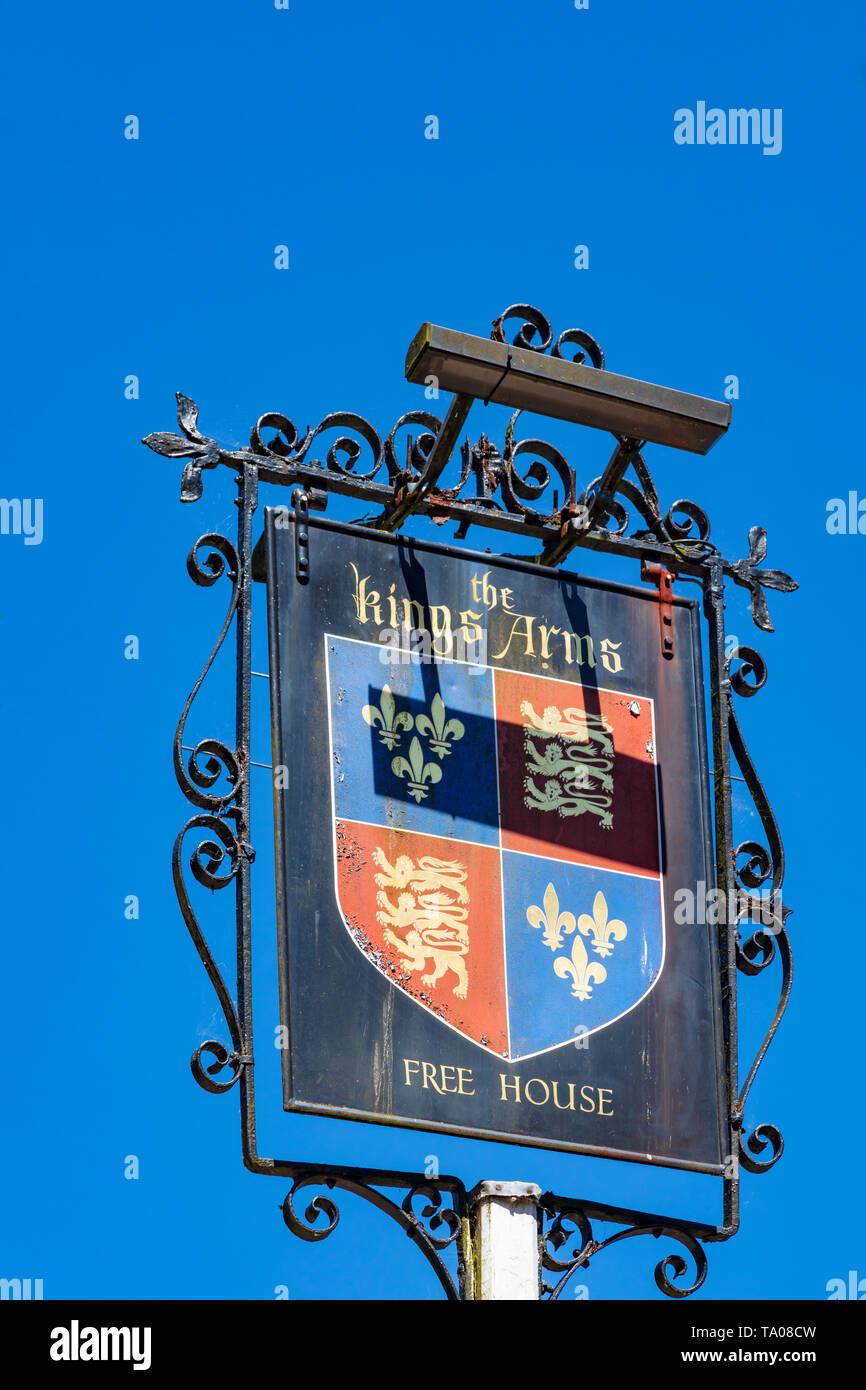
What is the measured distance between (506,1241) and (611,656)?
2579 millimetres

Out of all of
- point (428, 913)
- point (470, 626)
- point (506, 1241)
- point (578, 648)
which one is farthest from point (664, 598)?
point (506, 1241)

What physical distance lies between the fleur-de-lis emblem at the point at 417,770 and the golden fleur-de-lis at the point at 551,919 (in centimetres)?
61

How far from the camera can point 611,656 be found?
453 inches

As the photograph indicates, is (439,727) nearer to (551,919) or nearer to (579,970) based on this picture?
(551,919)

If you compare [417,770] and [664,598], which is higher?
[664,598]

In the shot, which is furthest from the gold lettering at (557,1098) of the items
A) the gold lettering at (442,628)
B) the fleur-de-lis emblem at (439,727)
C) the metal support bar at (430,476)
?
the metal support bar at (430,476)

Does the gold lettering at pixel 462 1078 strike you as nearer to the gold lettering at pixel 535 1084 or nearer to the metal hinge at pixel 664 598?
the gold lettering at pixel 535 1084

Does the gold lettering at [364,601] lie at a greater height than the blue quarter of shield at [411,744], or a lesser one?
greater

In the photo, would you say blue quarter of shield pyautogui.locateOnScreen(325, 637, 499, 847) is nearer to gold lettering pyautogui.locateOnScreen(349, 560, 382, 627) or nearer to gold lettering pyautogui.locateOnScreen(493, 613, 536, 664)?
gold lettering pyautogui.locateOnScreen(349, 560, 382, 627)

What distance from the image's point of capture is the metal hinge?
38.2 feet

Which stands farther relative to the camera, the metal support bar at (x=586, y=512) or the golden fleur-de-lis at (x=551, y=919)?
the metal support bar at (x=586, y=512)

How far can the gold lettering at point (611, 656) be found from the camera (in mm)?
11469
